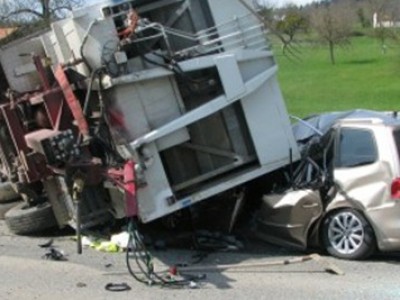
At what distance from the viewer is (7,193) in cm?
1067

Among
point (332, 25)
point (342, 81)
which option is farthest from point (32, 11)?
point (332, 25)

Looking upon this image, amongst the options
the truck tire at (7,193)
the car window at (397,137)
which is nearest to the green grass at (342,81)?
the car window at (397,137)

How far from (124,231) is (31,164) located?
135cm

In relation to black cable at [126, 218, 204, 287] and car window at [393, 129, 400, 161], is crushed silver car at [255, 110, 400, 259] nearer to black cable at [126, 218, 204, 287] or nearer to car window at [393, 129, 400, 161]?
car window at [393, 129, 400, 161]

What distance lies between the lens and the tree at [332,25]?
72.8m

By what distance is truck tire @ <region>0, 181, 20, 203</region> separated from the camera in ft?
34.7

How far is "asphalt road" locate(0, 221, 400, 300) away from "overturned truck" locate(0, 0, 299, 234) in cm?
55

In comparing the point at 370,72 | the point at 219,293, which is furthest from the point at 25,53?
the point at 370,72

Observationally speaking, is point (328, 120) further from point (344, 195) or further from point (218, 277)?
point (218, 277)

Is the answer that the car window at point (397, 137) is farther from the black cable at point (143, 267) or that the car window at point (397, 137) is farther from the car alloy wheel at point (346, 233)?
the black cable at point (143, 267)

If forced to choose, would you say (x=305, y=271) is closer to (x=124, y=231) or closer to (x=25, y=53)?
(x=124, y=231)

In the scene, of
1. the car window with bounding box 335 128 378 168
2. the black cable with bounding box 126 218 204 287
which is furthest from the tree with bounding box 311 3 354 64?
the black cable with bounding box 126 218 204 287

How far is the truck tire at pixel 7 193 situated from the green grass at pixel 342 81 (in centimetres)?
413

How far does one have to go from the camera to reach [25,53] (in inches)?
372
